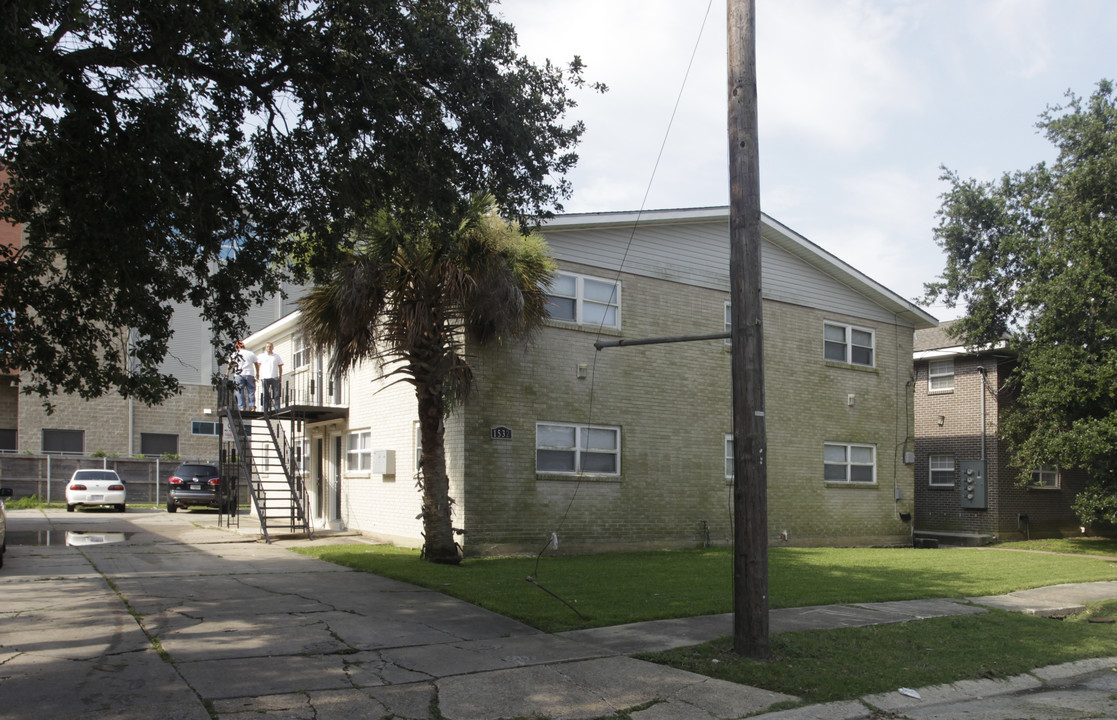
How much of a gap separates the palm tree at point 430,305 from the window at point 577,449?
2.68 meters

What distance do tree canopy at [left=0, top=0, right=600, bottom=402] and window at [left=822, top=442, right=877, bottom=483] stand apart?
13.4m

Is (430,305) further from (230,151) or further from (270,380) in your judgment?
(270,380)

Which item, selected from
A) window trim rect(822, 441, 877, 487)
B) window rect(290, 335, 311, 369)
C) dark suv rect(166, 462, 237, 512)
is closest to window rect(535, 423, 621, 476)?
window trim rect(822, 441, 877, 487)

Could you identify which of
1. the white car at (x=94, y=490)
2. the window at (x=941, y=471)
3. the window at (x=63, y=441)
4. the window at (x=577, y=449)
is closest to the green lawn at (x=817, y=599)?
the window at (x=577, y=449)

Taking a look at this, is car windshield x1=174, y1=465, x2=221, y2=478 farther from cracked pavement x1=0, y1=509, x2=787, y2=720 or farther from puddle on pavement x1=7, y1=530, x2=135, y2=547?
cracked pavement x1=0, y1=509, x2=787, y2=720

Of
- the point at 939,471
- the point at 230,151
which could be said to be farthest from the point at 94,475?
the point at 939,471

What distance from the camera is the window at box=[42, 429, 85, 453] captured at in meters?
36.5

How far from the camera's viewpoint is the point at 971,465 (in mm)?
25484

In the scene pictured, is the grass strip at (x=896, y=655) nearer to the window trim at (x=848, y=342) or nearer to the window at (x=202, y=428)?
the window trim at (x=848, y=342)

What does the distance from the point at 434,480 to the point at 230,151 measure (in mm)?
6192

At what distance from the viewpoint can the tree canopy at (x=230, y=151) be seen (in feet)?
28.6

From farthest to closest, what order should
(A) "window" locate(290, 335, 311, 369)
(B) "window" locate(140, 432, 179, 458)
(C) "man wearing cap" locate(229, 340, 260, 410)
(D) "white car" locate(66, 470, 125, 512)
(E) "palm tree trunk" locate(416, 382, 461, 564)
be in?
(B) "window" locate(140, 432, 179, 458)
(D) "white car" locate(66, 470, 125, 512)
(A) "window" locate(290, 335, 311, 369)
(C) "man wearing cap" locate(229, 340, 260, 410)
(E) "palm tree trunk" locate(416, 382, 461, 564)

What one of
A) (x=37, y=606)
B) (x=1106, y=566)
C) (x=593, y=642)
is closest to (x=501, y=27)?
(x=593, y=642)

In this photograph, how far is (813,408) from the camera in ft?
70.1
